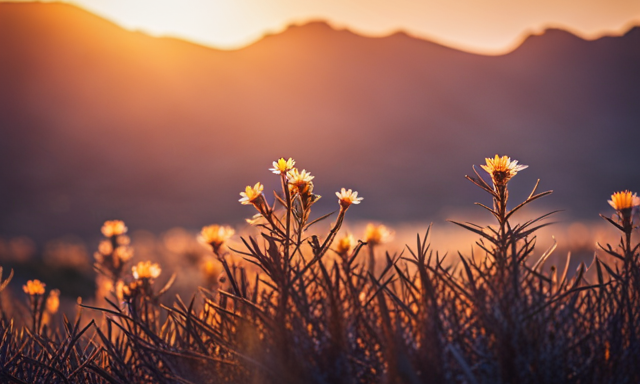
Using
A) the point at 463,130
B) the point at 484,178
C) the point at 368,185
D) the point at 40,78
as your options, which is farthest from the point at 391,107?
the point at 484,178

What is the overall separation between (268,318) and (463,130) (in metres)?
66.0

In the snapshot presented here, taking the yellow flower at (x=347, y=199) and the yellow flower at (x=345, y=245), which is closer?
the yellow flower at (x=347, y=199)

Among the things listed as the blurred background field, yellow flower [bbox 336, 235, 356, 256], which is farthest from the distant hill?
yellow flower [bbox 336, 235, 356, 256]

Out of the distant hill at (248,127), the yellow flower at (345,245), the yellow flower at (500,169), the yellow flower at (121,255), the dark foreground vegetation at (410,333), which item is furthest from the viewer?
the distant hill at (248,127)

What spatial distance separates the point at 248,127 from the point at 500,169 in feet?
170

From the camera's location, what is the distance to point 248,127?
5228cm

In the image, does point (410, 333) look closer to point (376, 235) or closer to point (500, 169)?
point (500, 169)

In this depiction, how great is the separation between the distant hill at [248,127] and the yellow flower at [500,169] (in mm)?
43045

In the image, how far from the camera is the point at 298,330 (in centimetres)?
132

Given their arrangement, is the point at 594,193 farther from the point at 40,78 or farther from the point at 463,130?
the point at 40,78

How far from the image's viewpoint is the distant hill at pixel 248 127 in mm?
50281

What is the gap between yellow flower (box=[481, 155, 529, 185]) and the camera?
1.45m

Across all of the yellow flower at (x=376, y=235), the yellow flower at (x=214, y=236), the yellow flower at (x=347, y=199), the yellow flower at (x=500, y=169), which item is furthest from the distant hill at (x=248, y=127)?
the yellow flower at (x=500, y=169)

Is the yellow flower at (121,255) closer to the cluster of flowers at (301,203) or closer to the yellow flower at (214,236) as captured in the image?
the cluster of flowers at (301,203)
